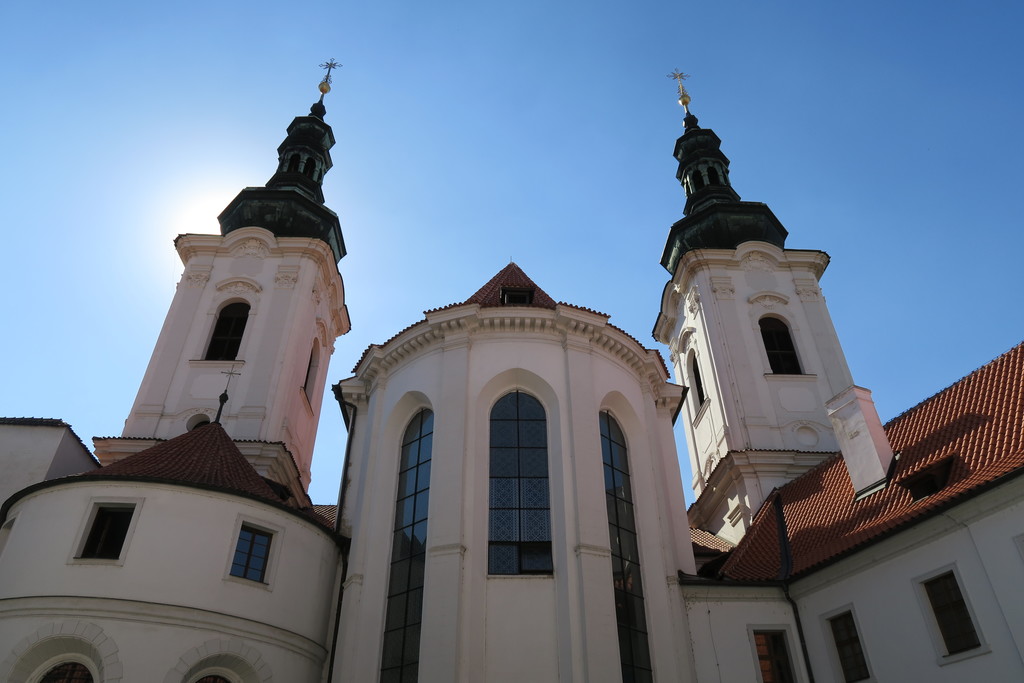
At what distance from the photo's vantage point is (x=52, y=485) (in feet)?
49.0

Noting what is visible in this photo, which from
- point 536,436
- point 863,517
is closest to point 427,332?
point 536,436

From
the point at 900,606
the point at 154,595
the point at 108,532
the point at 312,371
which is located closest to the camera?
the point at 900,606

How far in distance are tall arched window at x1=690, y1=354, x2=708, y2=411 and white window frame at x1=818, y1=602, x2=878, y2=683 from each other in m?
14.3

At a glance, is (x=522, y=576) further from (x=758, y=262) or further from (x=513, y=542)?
(x=758, y=262)

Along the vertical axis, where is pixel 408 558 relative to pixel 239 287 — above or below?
below

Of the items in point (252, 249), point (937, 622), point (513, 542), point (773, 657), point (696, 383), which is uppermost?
point (252, 249)

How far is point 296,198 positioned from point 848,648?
23.6 metres

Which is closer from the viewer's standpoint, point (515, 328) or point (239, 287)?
point (515, 328)

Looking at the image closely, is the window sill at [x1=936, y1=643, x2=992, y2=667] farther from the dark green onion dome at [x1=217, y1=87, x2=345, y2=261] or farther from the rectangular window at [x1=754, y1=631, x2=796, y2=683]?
the dark green onion dome at [x1=217, y1=87, x2=345, y2=261]

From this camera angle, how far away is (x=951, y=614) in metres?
12.8

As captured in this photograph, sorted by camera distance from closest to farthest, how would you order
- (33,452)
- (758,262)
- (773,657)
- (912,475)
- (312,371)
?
(912,475), (773,657), (33,452), (312,371), (758,262)

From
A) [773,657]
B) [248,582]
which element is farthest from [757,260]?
[248,582]

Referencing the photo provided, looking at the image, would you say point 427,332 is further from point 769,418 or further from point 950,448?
point 769,418

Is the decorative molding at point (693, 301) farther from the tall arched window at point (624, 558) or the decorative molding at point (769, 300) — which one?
the tall arched window at point (624, 558)
